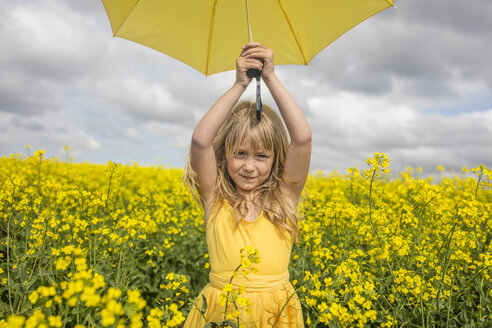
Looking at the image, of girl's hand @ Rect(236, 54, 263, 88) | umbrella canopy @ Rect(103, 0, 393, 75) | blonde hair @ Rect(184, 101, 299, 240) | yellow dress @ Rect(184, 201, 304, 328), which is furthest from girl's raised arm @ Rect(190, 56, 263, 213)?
umbrella canopy @ Rect(103, 0, 393, 75)

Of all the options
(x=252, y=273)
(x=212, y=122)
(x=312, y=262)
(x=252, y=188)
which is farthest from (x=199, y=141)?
(x=312, y=262)

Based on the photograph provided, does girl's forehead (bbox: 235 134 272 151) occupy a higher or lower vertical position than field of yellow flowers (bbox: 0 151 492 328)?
higher

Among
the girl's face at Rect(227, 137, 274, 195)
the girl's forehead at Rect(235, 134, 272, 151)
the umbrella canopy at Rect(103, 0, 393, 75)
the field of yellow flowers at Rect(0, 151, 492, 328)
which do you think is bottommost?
the field of yellow flowers at Rect(0, 151, 492, 328)

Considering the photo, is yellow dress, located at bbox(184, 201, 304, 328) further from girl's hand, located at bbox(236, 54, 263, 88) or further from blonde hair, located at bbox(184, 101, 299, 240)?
girl's hand, located at bbox(236, 54, 263, 88)

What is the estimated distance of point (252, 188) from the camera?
6.87 feet

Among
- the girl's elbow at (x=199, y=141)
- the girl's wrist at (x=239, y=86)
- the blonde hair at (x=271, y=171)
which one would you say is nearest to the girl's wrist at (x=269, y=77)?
the girl's wrist at (x=239, y=86)

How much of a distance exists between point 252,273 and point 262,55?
1.18 m

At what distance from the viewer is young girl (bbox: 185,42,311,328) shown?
6.11 feet

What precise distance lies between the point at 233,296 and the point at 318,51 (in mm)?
1912

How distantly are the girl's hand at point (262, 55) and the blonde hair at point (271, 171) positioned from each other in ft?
1.08

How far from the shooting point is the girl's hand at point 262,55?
6.05 ft

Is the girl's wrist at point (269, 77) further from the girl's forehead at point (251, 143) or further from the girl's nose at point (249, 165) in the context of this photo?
the girl's nose at point (249, 165)

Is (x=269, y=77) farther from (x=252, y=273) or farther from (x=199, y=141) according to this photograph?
(x=252, y=273)

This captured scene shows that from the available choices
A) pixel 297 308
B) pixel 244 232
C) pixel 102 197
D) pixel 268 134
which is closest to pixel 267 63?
pixel 268 134
